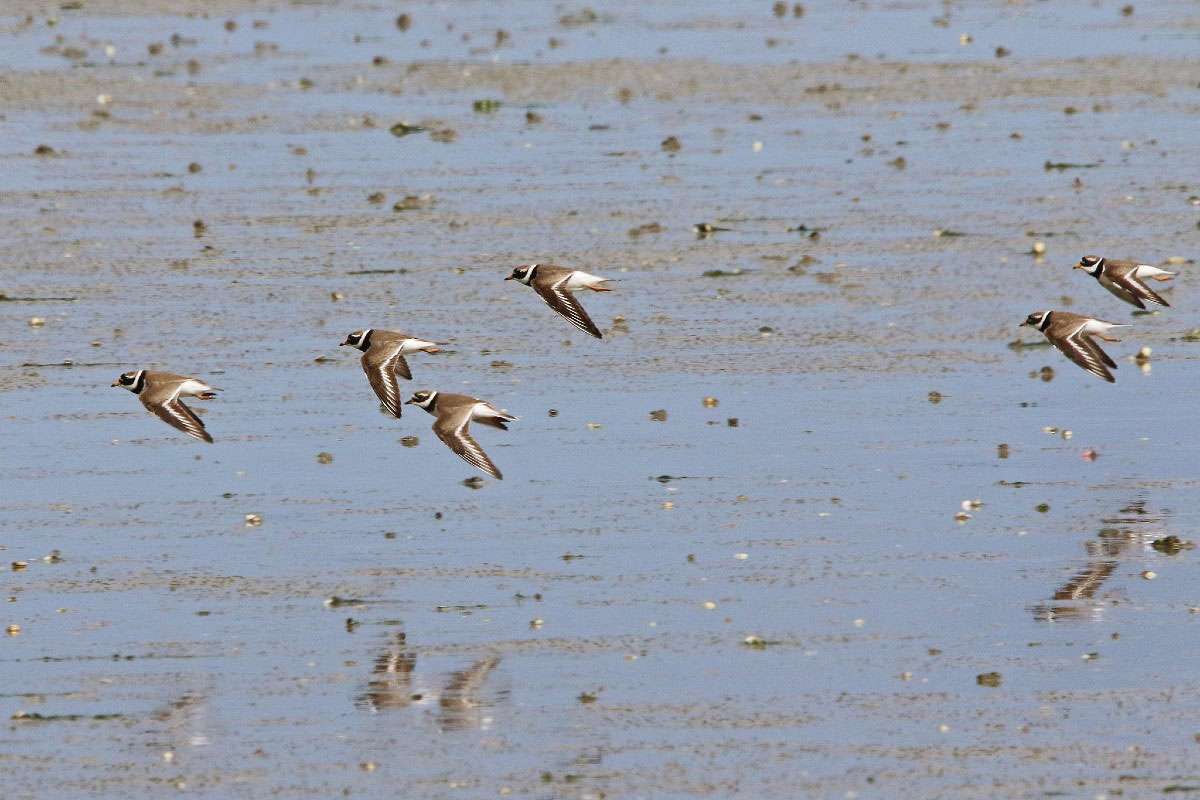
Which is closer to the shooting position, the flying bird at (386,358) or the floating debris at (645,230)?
the flying bird at (386,358)

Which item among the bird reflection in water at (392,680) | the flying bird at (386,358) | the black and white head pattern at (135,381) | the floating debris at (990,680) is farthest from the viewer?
the black and white head pattern at (135,381)

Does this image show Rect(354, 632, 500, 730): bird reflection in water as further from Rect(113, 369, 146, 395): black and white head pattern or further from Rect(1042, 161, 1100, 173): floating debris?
Rect(1042, 161, 1100, 173): floating debris

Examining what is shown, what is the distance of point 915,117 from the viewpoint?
26.8 m

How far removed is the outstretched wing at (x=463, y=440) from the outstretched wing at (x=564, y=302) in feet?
4.54

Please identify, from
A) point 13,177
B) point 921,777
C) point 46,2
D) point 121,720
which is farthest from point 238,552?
point 46,2

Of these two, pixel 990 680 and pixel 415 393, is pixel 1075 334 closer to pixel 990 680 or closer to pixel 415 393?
pixel 415 393

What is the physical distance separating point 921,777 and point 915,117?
698 inches

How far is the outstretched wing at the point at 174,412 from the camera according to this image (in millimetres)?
14469

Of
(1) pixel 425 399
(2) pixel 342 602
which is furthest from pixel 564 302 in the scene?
(2) pixel 342 602

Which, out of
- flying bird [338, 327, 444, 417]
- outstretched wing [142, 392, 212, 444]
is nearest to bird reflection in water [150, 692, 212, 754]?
outstretched wing [142, 392, 212, 444]

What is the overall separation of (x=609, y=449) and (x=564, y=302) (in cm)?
126

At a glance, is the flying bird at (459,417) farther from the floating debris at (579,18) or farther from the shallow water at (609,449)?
the floating debris at (579,18)

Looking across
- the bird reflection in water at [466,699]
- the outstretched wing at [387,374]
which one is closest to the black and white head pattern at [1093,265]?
the outstretched wing at [387,374]

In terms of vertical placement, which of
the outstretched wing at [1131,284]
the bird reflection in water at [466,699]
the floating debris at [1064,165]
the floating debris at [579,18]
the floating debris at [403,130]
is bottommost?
the bird reflection in water at [466,699]
